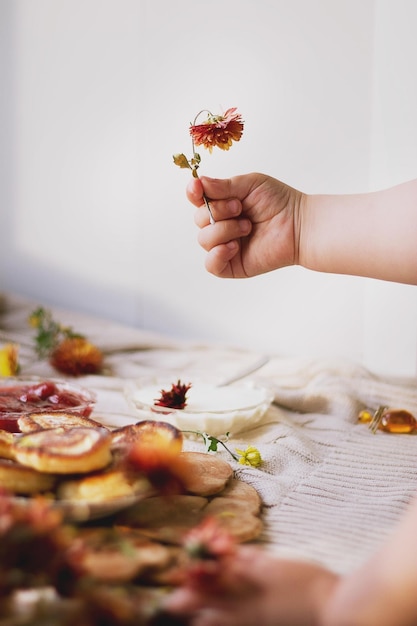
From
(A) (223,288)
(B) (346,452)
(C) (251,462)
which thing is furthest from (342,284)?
(C) (251,462)

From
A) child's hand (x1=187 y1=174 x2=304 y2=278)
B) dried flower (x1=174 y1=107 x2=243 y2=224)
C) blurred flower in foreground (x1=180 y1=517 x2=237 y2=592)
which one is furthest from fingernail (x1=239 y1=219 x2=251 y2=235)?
blurred flower in foreground (x1=180 y1=517 x2=237 y2=592)

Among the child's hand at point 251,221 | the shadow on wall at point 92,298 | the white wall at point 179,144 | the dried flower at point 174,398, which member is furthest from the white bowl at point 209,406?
the shadow on wall at point 92,298

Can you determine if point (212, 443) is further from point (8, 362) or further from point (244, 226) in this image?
point (8, 362)

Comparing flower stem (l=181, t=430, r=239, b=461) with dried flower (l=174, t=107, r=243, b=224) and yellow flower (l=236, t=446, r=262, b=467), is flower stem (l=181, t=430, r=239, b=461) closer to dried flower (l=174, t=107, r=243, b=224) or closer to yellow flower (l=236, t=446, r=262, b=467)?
yellow flower (l=236, t=446, r=262, b=467)

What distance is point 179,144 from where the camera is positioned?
243 centimetres

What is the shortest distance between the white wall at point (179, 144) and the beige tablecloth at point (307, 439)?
1.40 ft

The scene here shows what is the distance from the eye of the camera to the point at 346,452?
4.04ft

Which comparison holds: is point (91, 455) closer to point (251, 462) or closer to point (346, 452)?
point (251, 462)

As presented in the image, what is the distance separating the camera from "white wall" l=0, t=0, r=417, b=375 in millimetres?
2158

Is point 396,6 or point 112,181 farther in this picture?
point 112,181

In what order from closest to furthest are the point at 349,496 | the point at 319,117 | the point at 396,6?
the point at 349,496
the point at 396,6
the point at 319,117

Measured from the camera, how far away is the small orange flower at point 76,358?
1682 millimetres

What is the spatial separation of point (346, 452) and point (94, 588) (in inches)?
26.1

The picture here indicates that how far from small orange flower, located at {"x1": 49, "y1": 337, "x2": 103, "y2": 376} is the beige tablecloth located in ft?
0.13
